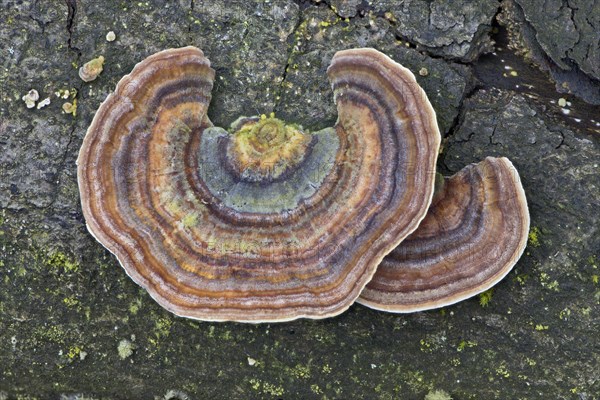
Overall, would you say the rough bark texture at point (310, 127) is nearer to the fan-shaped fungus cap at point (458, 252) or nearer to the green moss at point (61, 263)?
the green moss at point (61, 263)

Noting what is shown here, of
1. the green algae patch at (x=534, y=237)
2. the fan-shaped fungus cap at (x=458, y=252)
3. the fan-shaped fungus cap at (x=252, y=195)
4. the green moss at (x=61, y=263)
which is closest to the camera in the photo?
the fan-shaped fungus cap at (x=252, y=195)

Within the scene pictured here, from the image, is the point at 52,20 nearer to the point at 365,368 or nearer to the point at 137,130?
the point at 137,130

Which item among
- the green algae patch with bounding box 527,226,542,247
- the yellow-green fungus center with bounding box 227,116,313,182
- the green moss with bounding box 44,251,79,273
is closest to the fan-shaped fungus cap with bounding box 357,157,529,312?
the green algae patch with bounding box 527,226,542,247

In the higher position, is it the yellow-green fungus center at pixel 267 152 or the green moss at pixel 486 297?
the yellow-green fungus center at pixel 267 152

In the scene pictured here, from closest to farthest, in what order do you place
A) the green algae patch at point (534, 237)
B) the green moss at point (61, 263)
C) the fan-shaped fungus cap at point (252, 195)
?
1. the fan-shaped fungus cap at point (252, 195)
2. the green algae patch at point (534, 237)
3. the green moss at point (61, 263)

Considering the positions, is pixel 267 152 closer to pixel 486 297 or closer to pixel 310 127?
pixel 310 127

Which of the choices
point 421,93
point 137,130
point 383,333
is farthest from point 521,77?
point 137,130

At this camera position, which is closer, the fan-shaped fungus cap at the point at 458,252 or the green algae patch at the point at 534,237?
the fan-shaped fungus cap at the point at 458,252

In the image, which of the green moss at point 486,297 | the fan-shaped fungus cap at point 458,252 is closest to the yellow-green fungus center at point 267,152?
the fan-shaped fungus cap at point 458,252
